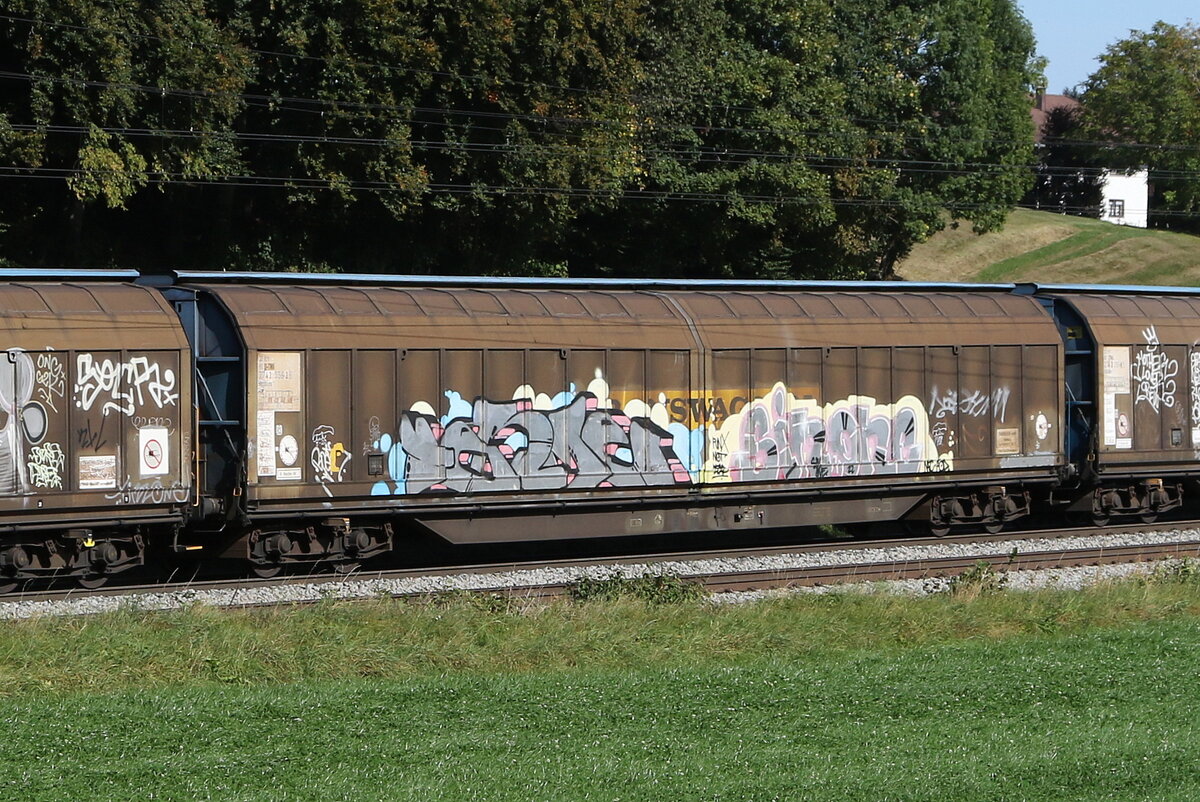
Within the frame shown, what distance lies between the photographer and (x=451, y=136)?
98.6 feet

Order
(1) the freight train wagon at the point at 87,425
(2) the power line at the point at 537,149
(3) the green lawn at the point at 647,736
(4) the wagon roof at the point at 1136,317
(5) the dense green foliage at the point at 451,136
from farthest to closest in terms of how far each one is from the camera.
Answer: (2) the power line at the point at 537,149 → (5) the dense green foliage at the point at 451,136 → (4) the wagon roof at the point at 1136,317 → (1) the freight train wagon at the point at 87,425 → (3) the green lawn at the point at 647,736

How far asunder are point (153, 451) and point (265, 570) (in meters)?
2.04

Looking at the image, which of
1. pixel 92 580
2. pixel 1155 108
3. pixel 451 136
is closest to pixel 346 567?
pixel 92 580

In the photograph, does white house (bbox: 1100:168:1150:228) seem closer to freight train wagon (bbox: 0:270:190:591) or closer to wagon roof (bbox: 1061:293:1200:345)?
wagon roof (bbox: 1061:293:1200:345)

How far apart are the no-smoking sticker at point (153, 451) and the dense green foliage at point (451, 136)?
11.7 meters

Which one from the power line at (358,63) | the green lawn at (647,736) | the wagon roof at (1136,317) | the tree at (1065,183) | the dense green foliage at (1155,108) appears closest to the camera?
the green lawn at (647,736)

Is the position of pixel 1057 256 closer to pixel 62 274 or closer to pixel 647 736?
pixel 62 274

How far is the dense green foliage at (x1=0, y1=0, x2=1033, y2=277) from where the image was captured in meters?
26.1

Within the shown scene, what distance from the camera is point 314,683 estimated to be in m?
11.0

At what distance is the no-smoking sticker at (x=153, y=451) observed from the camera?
1494 centimetres

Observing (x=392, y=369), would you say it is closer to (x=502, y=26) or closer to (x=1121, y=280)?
(x=502, y=26)

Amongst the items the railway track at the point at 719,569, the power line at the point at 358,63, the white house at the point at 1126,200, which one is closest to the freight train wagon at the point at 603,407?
the railway track at the point at 719,569

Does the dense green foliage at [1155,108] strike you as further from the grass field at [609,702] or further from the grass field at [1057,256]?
the grass field at [609,702]

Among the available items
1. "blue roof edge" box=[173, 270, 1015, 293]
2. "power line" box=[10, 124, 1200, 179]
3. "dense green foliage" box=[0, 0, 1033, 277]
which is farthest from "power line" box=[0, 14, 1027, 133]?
"blue roof edge" box=[173, 270, 1015, 293]
